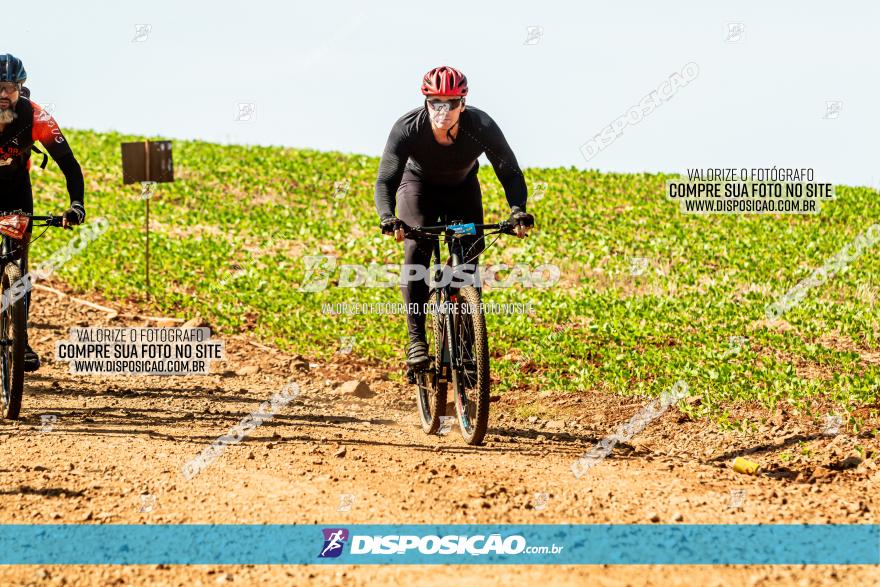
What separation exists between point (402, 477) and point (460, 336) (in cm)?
140

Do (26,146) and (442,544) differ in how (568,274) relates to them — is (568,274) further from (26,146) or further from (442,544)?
(442,544)

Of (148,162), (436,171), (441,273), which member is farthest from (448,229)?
(148,162)

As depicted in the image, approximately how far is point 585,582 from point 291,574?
1415 millimetres

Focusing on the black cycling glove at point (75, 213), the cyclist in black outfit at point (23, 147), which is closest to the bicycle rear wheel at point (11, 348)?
the cyclist in black outfit at point (23, 147)

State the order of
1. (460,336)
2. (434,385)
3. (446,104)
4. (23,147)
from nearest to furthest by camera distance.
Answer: (446,104)
(460,336)
(434,385)
(23,147)

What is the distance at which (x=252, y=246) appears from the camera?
2175cm

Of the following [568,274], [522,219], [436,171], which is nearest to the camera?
[522,219]

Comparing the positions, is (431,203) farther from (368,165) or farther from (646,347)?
(368,165)

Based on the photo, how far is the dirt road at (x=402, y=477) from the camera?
473 cm

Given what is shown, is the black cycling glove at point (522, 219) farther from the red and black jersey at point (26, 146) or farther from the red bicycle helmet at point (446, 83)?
the red and black jersey at point (26, 146)

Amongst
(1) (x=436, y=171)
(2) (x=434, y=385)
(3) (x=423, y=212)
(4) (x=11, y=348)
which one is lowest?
(2) (x=434, y=385)

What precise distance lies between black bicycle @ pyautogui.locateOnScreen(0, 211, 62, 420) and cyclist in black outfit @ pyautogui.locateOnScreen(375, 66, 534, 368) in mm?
2802

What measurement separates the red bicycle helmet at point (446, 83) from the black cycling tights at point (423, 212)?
0.81 meters

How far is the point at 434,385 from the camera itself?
7.94m
